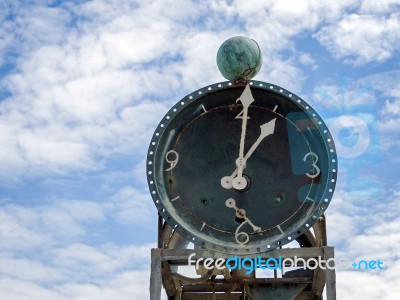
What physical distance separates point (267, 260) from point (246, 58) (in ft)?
11.8

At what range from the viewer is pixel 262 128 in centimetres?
1107

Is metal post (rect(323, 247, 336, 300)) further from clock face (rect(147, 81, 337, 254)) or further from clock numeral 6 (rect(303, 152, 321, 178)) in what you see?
clock numeral 6 (rect(303, 152, 321, 178))

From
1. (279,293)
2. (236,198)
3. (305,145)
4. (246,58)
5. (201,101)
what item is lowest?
(279,293)

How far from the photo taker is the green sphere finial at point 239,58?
11.4 metres

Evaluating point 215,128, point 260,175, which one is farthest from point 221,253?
point 215,128

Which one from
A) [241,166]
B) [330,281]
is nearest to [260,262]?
[330,281]

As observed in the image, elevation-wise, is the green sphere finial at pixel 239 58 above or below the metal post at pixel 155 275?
above

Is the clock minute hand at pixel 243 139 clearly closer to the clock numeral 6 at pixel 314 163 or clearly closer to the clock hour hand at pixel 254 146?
the clock hour hand at pixel 254 146

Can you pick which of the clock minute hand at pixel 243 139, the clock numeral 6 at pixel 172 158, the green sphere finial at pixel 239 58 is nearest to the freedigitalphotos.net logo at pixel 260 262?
the clock minute hand at pixel 243 139

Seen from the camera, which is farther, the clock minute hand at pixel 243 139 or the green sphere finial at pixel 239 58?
the green sphere finial at pixel 239 58

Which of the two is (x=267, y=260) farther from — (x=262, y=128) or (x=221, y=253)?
(x=262, y=128)

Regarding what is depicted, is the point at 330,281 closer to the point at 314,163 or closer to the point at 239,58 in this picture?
the point at 314,163

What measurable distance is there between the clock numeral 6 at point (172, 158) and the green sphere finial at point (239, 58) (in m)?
1.74

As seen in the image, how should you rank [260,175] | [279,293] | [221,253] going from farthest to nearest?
[279,293] < [260,175] < [221,253]
